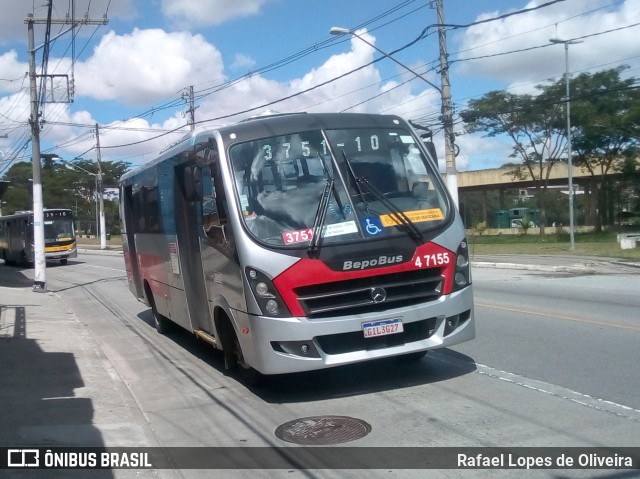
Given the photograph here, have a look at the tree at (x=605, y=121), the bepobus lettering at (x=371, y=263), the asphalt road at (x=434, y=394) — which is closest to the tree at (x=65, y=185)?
the tree at (x=605, y=121)

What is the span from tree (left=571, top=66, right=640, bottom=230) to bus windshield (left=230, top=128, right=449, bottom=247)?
133 feet

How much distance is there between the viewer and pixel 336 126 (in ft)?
27.2

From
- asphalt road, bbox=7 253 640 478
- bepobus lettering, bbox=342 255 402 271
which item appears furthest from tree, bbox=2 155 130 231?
bepobus lettering, bbox=342 255 402 271

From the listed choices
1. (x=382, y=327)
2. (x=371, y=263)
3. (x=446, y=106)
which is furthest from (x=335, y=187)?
(x=446, y=106)

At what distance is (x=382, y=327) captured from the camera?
24.6ft

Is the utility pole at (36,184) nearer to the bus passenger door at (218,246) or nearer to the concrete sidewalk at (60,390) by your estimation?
the concrete sidewalk at (60,390)

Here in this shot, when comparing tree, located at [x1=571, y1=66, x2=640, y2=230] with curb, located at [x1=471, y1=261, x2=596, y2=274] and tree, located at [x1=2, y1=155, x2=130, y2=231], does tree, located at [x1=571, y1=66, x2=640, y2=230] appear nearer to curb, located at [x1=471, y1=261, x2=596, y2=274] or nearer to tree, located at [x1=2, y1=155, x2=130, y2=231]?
curb, located at [x1=471, y1=261, x2=596, y2=274]

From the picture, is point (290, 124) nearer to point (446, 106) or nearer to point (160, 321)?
point (160, 321)

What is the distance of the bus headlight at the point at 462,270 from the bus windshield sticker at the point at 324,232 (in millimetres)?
1203

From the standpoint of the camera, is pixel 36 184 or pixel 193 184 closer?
pixel 193 184

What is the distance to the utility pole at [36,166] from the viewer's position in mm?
24844

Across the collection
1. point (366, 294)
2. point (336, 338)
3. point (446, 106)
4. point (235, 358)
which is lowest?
point (235, 358)

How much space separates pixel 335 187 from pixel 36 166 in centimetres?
1986

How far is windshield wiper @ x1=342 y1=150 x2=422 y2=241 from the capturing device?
7.74 metres
